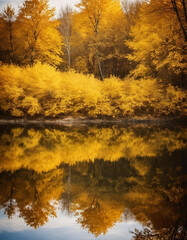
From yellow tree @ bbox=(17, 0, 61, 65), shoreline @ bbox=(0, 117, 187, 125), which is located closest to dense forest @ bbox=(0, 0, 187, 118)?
yellow tree @ bbox=(17, 0, 61, 65)

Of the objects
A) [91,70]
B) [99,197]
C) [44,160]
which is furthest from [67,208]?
[91,70]

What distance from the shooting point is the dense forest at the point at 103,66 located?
1708cm

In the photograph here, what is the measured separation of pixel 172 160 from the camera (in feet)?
18.0

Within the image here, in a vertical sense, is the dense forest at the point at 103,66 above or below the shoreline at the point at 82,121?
above

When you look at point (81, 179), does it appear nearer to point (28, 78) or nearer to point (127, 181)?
point (127, 181)

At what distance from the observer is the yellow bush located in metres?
18.6

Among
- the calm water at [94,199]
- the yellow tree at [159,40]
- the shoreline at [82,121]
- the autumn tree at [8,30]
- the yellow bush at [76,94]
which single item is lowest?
the shoreline at [82,121]

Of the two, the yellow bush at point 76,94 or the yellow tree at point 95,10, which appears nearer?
the yellow bush at point 76,94

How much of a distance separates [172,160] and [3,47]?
82.4 feet

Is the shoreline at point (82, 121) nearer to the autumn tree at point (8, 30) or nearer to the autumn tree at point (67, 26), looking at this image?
the autumn tree at point (67, 26)

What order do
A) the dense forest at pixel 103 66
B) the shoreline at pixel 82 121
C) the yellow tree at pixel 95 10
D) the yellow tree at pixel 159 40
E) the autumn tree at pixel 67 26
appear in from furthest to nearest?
the autumn tree at pixel 67 26 → the yellow tree at pixel 95 10 → the shoreline at pixel 82 121 → the dense forest at pixel 103 66 → the yellow tree at pixel 159 40

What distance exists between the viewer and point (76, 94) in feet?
63.2

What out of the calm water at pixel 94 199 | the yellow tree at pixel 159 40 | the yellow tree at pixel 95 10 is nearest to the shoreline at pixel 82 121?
the yellow tree at pixel 159 40

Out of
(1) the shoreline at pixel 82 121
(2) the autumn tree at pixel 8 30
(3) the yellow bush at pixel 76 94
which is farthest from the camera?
(2) the autumn tree at pixel 8 30
